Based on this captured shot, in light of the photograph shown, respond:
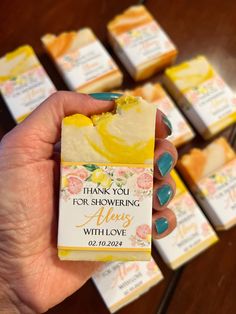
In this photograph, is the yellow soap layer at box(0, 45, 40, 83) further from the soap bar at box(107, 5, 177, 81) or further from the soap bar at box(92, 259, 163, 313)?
the soap bar at box(92, 259, 163, 313)

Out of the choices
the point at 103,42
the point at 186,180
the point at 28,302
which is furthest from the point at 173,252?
the point at 103,42

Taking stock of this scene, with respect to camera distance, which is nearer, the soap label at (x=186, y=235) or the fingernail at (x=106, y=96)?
the fingernail at (x=106, y=96)

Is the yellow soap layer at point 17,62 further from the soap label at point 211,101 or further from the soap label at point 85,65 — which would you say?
the soap label at point 211,101

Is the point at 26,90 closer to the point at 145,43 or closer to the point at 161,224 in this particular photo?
the point at 145,43

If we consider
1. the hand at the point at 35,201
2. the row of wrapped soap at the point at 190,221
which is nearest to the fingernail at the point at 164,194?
the hand at the point at 35,201

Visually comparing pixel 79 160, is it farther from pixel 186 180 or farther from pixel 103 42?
pixel 103 42

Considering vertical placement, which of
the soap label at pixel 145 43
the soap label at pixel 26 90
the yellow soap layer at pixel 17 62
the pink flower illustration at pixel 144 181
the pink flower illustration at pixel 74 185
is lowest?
the pink flower illustration at pixel 144 181

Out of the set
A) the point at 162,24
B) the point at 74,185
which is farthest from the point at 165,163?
the point at 162,24

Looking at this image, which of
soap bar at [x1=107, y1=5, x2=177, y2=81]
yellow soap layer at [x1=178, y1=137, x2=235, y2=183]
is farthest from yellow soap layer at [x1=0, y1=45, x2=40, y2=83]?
yellow soap layer at [x1=178, y1=137, x2=235, y2=183]
